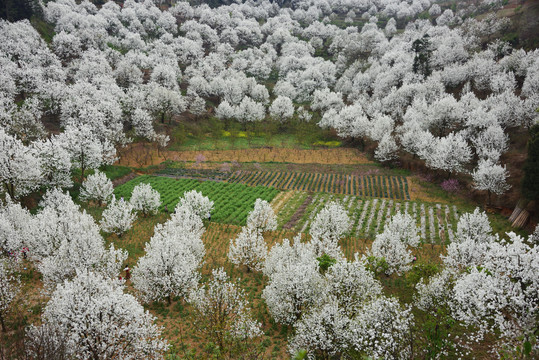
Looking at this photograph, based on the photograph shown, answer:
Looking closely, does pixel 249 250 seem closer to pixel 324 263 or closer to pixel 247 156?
pixel 324 263

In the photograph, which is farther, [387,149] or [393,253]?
[387,149]

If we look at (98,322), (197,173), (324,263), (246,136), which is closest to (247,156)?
(197,173)

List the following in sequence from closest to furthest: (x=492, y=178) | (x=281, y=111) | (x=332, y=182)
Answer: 1. (x=492, y=178)
2. (x=332, y=182)
3. (x=281, y=111)

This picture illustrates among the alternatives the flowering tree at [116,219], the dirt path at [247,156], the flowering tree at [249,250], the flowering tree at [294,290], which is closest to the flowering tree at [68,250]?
the flowering tree at [116,219]

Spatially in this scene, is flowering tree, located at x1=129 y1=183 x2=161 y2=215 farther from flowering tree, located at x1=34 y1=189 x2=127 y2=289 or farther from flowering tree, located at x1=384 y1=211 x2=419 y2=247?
flowering tree, located at x1=384 y1=211 x2=419 y2=247

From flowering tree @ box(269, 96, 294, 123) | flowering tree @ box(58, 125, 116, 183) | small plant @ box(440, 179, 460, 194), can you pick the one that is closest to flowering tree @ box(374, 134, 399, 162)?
small plant @ box(440, 179, 460, 194)

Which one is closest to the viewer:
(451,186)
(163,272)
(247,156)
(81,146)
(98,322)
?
(98,322)

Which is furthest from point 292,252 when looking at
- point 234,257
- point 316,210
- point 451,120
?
point 451,120

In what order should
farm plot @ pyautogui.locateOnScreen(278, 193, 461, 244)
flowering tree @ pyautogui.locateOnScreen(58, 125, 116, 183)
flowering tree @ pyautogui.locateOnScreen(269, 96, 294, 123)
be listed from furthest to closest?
flowering tree @ pyautogui.locateOnScreen(269, 96, 294, 123) < flowering tree @ pyautogui.locateOnScreen(58, 125, 116, 183) < farm plot @ pyautogui.locateOnScreen(278, 193, 461, 244)
